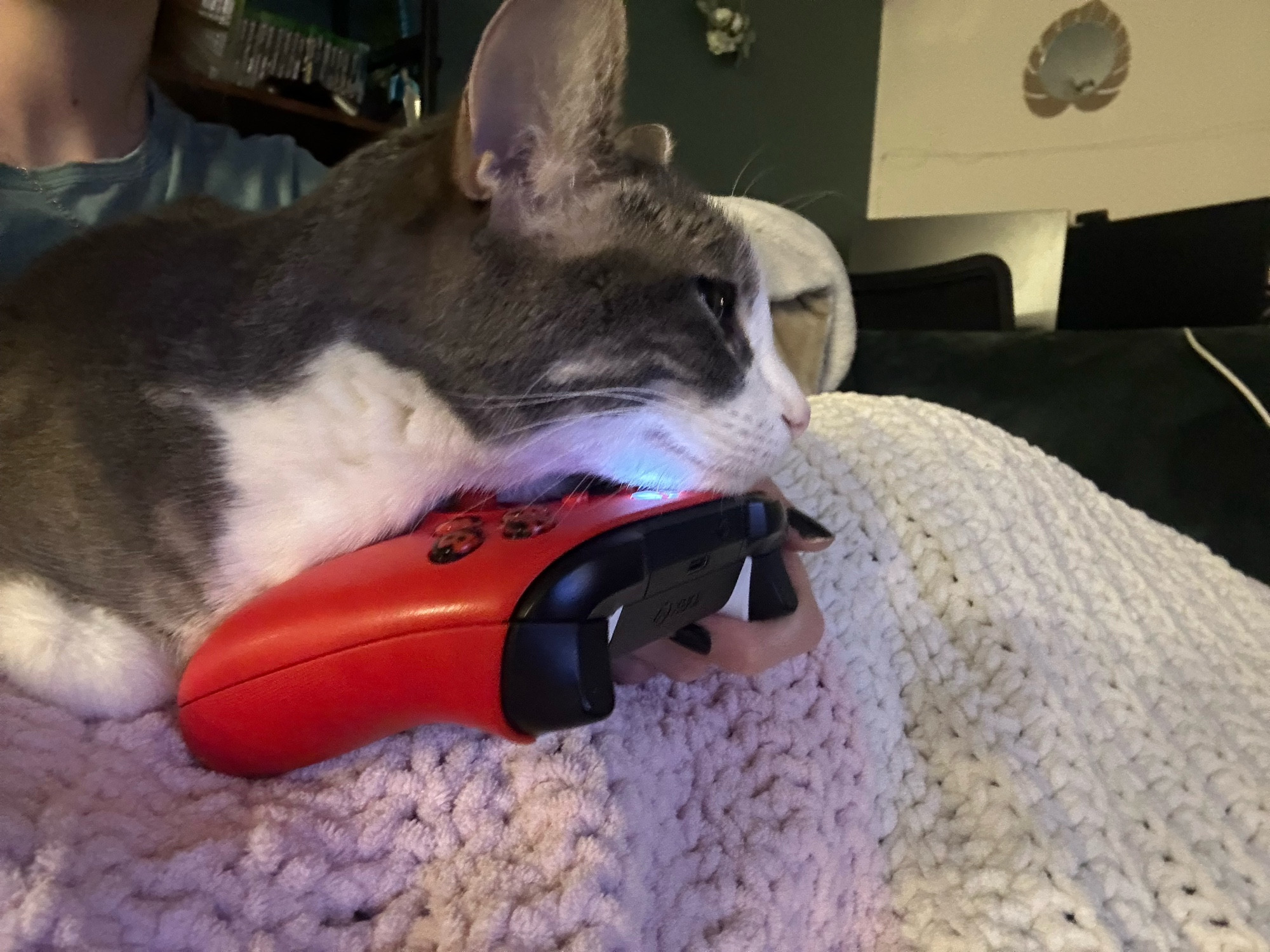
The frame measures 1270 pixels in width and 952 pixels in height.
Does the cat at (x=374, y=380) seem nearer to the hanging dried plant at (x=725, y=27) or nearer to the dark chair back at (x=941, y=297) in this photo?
the dark chair back at (x=941, y=297)

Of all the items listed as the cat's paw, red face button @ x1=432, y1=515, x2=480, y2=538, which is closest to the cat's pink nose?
red face button @ x1=432, y1=515, x2=480, y2=538

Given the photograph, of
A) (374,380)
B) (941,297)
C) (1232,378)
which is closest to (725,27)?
(941,297)

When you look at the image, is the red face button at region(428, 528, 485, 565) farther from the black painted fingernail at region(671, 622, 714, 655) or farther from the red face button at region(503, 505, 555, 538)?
the black painted fingernail at region(671, 622, 714, 655)

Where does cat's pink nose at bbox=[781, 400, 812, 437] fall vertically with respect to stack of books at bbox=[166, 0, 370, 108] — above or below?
below

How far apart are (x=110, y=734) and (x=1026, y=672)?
653 mm

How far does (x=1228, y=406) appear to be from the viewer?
42.6 inches

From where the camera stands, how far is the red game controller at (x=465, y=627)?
401 mm

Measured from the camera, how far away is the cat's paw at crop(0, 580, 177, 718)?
50 cm

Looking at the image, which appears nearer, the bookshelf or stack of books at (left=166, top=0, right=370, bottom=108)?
the bookshelf

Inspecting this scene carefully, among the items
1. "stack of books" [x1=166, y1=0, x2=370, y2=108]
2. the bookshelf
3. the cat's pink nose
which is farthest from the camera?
"stack of books" [x1=166, y1=0, x2=370, y2=108]

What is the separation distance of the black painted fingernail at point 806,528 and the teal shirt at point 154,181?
25.1 inches

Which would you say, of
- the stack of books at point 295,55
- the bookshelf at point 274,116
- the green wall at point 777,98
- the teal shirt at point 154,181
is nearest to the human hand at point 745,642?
the teal shirt at point 154,181

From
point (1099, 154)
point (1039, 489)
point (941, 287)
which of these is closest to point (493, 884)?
point (1039, 489)

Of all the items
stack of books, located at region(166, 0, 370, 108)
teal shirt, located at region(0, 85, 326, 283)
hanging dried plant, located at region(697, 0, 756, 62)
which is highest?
hanging dried plant, located at region(697, 0, 756, 62)
